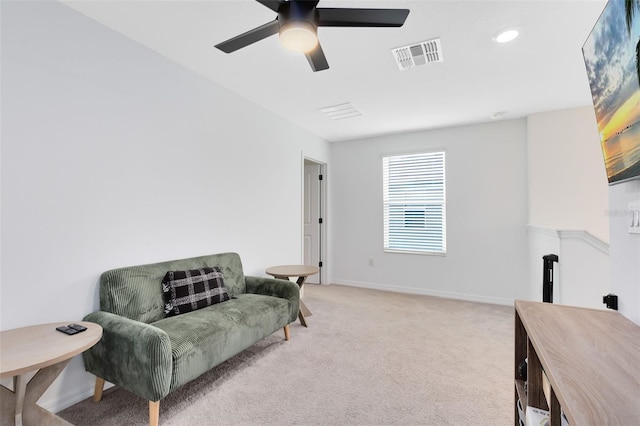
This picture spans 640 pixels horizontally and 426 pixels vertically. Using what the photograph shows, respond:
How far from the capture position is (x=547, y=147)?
3.66 metres

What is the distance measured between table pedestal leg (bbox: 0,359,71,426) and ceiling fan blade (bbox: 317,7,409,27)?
216 centimetres

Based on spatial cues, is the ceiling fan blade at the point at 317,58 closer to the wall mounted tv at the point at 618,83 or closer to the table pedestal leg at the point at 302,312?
the wall mounted tv at the point at 618,83

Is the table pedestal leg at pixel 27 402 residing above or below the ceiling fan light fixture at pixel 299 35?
below

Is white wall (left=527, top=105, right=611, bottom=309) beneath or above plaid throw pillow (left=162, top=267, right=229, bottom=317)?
above

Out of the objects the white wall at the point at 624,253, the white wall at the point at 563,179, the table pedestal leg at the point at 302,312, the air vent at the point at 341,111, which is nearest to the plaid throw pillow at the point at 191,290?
the table pedestal leg at the point at 302,312

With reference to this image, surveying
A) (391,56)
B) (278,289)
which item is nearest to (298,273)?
(278,289)

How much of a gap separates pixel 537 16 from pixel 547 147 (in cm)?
233

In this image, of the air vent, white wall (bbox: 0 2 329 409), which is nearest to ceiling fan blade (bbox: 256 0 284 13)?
white wall (bbox: 0 2 329 409)

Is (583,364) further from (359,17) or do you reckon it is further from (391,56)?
(391,56)

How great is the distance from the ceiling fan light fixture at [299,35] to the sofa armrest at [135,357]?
1733mm

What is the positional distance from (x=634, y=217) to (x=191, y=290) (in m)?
2.65

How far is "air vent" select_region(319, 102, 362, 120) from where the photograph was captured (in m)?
3.53

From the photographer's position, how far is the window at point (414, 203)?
4.49 meters

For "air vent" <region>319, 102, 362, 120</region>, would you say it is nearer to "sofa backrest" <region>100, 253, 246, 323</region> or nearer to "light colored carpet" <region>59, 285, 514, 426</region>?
"sofa backrest" <region>100, 253, 246, 323</region>
